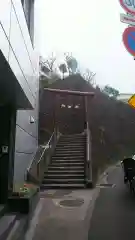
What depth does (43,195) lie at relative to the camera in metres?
11.2

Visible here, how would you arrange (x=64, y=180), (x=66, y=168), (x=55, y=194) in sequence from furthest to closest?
(x=66, y=168) < (x=64, y=180) < (x=55, y=194)

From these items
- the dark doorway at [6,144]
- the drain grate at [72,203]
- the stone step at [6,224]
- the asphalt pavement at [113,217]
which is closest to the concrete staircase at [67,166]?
the asphalt pavement at [113,217]

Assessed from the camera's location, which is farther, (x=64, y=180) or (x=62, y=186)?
(x=64, y=180)

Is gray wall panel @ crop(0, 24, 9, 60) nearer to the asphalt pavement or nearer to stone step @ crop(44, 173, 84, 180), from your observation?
the asphalt pavement

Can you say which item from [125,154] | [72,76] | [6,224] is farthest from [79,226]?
[72,76]

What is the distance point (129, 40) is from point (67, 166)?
1037 cm

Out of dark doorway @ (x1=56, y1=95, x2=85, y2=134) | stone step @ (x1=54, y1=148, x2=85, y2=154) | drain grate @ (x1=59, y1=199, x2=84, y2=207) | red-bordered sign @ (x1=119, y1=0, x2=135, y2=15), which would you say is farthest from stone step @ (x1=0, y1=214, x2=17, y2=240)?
dark doorway @ (x1=56, y1=95, x2=85, y2=134)

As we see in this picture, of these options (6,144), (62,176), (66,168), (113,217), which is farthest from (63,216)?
(66,168)

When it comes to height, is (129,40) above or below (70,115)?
below

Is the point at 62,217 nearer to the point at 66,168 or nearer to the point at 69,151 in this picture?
the point at 66,168

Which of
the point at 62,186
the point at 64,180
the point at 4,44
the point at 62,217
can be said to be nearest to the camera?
the point at 4,44

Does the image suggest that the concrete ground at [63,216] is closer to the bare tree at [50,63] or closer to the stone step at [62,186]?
the stone step at [62,186]

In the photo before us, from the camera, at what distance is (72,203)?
9.50m

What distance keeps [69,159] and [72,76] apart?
A: 19.2 metres
